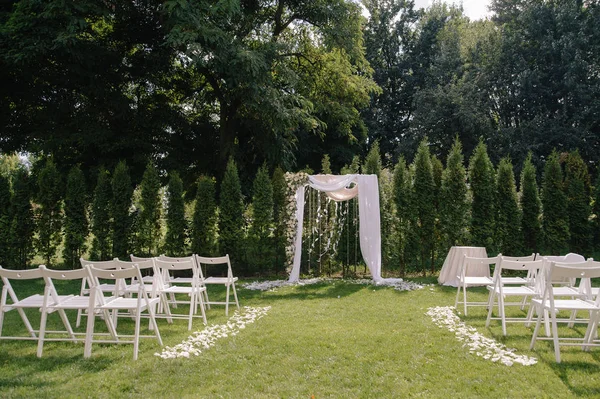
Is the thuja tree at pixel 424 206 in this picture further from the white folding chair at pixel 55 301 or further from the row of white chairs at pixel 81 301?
the white folding chair at pixel 55 301

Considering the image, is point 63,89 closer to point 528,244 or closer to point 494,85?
point 528,244

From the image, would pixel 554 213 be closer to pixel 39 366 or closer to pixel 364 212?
pixel 364 212

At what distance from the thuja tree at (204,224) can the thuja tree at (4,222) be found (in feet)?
15.7

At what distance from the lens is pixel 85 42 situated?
517 inches

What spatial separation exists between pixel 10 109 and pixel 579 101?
22.9m

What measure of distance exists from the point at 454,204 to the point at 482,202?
2.38 feet

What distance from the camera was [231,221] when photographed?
480 inches

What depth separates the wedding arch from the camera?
1073 centimetres

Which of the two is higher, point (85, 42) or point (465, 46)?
point (465, 46)

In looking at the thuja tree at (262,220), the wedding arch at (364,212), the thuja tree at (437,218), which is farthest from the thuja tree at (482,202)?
the thuja tree at (262,220)

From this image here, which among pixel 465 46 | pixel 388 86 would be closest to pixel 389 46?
pixel 388 86

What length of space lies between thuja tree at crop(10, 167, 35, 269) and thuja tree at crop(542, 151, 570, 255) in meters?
13.3

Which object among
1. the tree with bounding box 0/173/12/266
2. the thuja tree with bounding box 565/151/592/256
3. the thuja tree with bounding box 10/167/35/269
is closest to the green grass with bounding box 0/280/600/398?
the thuja tree with bounding box 10/167/35/269

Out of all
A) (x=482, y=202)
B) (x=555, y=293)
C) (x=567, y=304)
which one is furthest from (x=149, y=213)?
(x=567, y=304)
